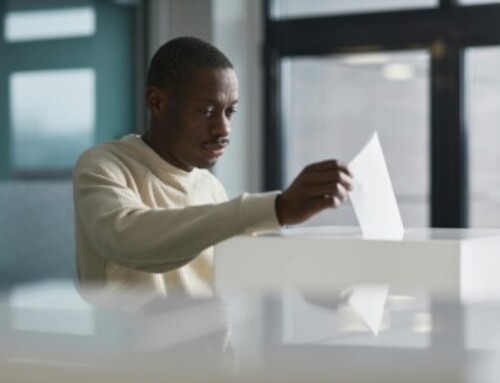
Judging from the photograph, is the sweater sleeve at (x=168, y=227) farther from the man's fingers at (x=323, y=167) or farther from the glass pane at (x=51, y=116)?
the glass pane at (x=51, y=116)

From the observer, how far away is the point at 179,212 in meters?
0.84

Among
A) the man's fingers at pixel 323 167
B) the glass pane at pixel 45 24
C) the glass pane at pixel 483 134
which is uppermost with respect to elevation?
the glass pane at pixel 45 24

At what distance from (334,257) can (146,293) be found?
43 cm

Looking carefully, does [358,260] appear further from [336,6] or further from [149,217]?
[336,6]

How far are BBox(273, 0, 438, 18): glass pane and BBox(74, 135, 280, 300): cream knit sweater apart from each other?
2.65 meters

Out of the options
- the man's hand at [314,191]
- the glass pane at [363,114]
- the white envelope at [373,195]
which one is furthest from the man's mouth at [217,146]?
the glass pane at [363,114]

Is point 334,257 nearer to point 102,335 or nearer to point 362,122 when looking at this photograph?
point 102,335

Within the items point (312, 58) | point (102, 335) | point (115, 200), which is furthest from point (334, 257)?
point (312, 58)

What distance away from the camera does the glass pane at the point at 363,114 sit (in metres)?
3.93

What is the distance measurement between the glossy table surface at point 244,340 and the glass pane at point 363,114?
12.2 feet

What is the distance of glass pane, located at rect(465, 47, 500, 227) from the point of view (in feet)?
12.5

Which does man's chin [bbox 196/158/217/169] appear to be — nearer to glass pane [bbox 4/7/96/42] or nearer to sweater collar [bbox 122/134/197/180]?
sweater collar [bbox 122/134/197/180]

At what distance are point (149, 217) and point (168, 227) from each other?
4cm

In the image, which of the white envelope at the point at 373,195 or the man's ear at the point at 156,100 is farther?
the man's ear at the point at 156,100
